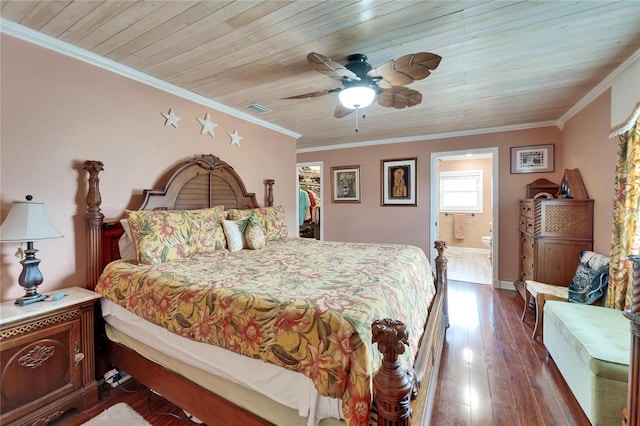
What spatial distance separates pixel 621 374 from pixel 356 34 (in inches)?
97.9

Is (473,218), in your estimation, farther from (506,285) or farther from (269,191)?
(269,191)

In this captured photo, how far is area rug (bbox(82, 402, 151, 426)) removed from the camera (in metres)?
1.71

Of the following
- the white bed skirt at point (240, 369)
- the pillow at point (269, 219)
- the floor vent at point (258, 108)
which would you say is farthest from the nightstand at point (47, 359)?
the floor vent at point (258, 108)

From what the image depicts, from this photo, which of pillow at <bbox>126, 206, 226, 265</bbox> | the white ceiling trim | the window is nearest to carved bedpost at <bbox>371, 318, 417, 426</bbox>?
pillow at <bbox>126, 206, 226, 265</bbox>

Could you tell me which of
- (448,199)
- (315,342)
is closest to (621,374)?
(315,342)

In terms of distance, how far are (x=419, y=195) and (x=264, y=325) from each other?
13.5ft

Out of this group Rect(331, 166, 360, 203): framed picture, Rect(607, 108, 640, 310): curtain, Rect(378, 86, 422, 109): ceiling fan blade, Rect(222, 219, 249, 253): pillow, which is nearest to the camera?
Rect(607, 108, 640, 310): curtain

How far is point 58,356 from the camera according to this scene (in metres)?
1.74

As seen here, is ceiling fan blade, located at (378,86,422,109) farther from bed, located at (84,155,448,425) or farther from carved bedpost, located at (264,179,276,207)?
carved bedpost, located at (264,179,276,207)

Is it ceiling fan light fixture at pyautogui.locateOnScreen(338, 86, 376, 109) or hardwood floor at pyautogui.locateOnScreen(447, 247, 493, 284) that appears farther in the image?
hardwood floor at pyautogui.locateOnScreen(447, 247, 493, 284)

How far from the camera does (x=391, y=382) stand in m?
0.92

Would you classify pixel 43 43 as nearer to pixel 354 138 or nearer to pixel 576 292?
pixel 354 138

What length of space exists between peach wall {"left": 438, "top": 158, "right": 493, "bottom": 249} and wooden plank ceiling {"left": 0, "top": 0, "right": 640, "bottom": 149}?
385cm

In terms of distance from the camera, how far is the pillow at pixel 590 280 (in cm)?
236
